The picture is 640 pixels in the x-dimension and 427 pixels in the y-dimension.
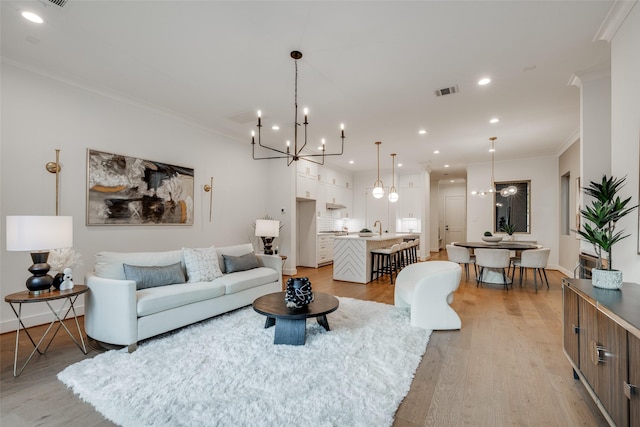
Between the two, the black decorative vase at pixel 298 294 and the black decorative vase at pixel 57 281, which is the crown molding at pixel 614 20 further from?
the black decorative vase at pixel 57 281

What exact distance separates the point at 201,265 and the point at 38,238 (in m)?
1.55

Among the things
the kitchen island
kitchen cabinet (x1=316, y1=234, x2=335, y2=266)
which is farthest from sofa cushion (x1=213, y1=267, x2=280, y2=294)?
Result: kitchen cabinet (x1=316, y1=234, x2=335, y2=266)

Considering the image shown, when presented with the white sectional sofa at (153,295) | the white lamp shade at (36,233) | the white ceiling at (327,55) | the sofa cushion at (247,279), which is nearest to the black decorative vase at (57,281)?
the white sectional sofa at (153,295)

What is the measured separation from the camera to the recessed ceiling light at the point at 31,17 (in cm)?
252

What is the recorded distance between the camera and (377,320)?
3.54 m

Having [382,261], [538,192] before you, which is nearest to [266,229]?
[382,261]

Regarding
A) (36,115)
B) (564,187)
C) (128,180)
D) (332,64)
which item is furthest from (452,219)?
(36,115)

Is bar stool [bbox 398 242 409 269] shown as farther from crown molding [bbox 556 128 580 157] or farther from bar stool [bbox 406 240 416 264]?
crown molding [bbox 556 128 580 157]

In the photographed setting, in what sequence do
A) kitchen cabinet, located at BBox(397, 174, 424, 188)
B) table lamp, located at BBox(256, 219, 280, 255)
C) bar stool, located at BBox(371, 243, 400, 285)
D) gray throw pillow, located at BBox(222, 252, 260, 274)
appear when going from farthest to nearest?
kitchen cabinet, located at BBox(397, 174, 424, 188) → bar stool, located at BBox(371, 243, 400, 285) → table lamp, located at BBox(256, 219, 280, 255) → gray throw pillow, located at BBox(222, 252, 260, 274)

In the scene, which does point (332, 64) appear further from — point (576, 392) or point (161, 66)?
point (576, 392)

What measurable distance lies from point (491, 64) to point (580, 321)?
104 inches

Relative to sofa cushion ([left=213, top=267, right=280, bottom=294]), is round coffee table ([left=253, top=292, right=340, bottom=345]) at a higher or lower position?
lower

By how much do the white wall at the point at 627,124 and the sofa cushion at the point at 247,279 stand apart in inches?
148

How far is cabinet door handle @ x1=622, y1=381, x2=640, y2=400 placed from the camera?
131cm
